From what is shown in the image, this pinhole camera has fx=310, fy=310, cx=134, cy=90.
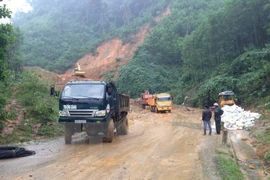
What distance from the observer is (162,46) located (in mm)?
60750

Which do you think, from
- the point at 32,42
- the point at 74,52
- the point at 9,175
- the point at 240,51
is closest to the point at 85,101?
the point at 9,175

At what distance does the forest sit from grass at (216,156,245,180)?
9.11 m

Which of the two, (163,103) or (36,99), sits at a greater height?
(36,99)

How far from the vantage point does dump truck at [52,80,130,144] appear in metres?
12.2

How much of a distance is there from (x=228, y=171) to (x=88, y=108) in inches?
239

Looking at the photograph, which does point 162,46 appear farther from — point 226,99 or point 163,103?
point 226,99

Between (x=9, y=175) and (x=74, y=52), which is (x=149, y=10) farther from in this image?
(x=9, y=175)

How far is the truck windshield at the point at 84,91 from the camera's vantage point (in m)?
12.6

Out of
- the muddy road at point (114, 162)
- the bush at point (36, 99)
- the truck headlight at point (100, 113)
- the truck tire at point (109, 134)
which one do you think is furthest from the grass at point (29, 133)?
the truck headlight at point (100, 113)

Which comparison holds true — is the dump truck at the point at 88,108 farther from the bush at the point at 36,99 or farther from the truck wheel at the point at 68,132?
the bush at the point at 36,99

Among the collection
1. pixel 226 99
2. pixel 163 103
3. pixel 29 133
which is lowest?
pixel 29 133

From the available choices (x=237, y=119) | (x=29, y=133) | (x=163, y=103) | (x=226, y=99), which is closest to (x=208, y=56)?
(x=163, y=103)

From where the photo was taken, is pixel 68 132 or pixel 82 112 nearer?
pixel 82 112

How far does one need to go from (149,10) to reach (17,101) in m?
72.9
